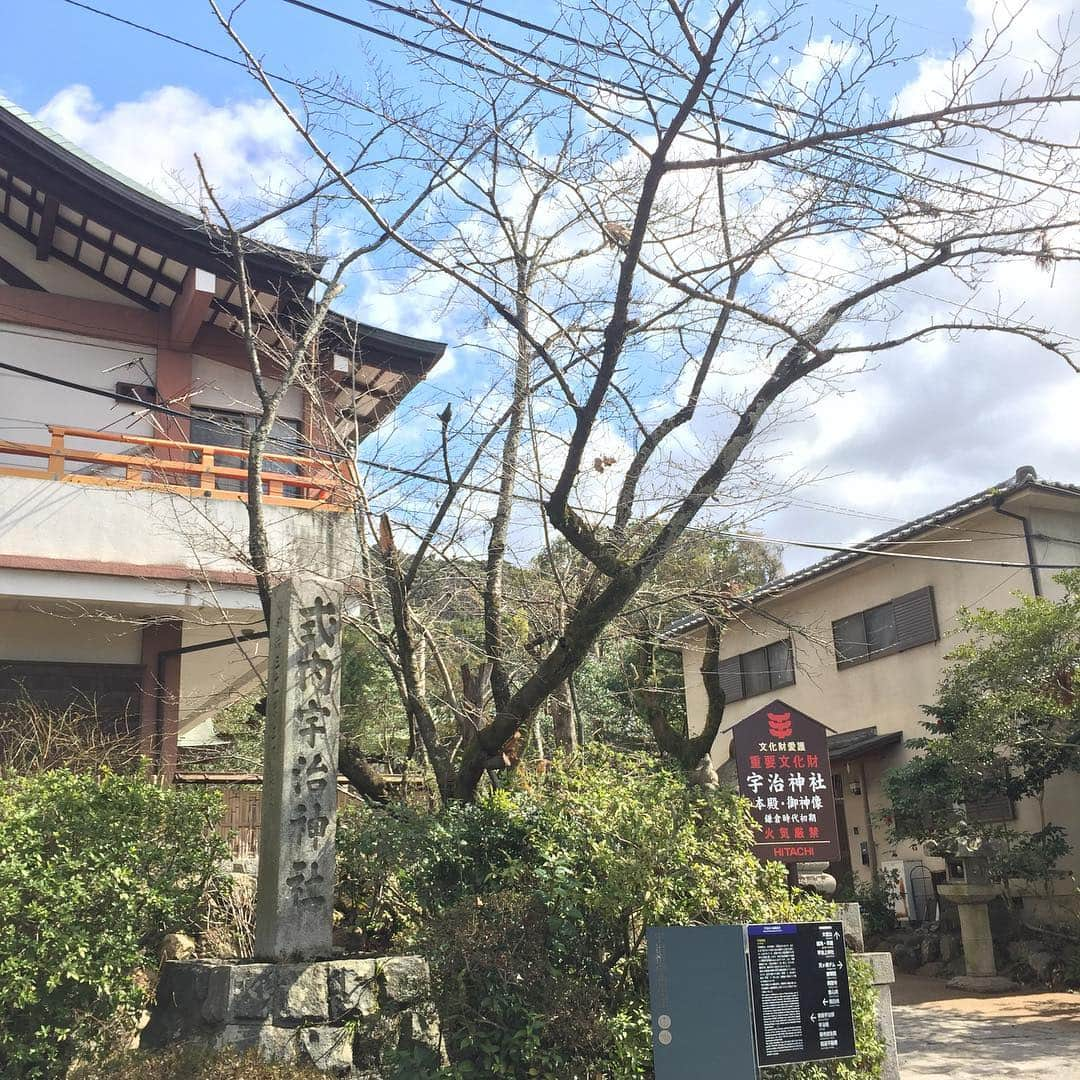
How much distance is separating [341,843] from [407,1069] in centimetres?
211

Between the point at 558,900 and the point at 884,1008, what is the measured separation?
318 cm

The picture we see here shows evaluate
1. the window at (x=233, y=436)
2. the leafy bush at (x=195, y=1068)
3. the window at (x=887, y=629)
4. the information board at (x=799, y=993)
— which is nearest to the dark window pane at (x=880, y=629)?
the window at (x=887, y=629)

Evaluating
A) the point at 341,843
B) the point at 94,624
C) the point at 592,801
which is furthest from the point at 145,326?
the point at 592,801

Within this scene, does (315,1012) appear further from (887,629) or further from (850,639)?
(850,639)

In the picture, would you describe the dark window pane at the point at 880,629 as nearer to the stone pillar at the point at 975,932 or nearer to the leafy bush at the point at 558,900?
the stone pillar at the point at 975,932

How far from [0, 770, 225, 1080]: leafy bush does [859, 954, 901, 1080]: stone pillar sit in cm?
541

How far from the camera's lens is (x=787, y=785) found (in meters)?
8.74

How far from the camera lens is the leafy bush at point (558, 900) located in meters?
6.68

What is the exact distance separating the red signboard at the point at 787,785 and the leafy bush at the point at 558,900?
1.10 feet

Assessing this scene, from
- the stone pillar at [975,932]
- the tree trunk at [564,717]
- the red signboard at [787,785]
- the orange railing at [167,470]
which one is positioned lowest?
the stone pillar at [975,932]

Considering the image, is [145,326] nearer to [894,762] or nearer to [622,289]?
[622,289]

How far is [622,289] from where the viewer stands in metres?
7.45

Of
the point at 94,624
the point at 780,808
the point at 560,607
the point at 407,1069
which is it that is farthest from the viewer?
the point at 94,624

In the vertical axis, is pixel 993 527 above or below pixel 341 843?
above
